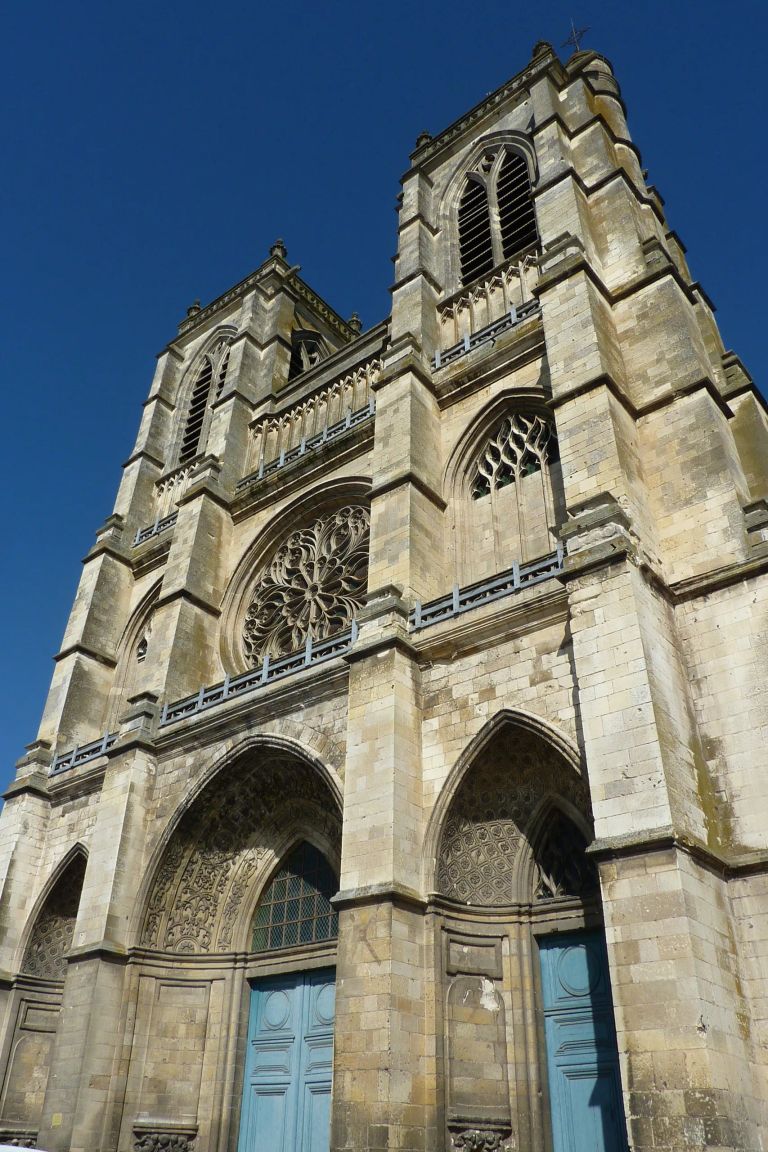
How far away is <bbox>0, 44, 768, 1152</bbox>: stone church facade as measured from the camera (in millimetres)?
7672

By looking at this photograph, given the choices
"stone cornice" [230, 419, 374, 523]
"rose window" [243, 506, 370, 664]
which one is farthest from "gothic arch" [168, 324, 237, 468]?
"rose window" [243, 506, 370, 664]

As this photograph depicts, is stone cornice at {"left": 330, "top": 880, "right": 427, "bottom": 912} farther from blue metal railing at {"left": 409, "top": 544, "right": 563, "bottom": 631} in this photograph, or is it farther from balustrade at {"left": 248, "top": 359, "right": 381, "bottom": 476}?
balustrade at {"left": 248, "top": 359, "right": 381, "bottom": 476}

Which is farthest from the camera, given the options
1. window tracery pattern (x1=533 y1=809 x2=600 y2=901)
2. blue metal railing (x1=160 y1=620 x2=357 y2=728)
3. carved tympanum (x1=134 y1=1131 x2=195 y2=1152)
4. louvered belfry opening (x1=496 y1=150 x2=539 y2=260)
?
louvered belfry opening (x1=496 y1=150 x2=539 y2=260)

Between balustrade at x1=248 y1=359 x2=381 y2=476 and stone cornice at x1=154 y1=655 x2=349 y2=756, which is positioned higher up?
balustrade at x1=248 y1=359 x2=381 y2=476

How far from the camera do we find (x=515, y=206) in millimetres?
16078

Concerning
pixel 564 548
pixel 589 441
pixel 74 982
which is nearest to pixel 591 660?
pixel 564 548

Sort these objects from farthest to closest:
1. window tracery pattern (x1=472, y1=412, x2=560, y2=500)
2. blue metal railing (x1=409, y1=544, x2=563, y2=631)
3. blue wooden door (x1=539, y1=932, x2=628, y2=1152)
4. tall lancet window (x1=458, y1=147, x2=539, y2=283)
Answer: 1. tall lancet window (x1=458, y1=147, x2=539, y2=283)
2. window tracery pattern (x1=472, y1=412, x2=560, y2=500)
3. blue metal railing (x1=409, y1=544, x2=563, y2=631)
4. blue wooden door (x1=539, y1=932, x2=628, y2=1152)

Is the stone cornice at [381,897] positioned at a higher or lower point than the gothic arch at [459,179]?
lower

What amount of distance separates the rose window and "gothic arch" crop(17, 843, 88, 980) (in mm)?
4195

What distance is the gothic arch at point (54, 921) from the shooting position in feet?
44.1

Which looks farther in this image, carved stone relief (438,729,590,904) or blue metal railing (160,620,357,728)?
blue metal railing (160,620,357,728)

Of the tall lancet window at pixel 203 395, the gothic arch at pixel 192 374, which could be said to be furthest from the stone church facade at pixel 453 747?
the gothic arch at pixel 192 374

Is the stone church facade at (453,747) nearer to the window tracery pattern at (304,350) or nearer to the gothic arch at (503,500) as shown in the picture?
the gothic arch at (503,500)

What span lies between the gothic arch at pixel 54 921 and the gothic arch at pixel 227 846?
2291mm
